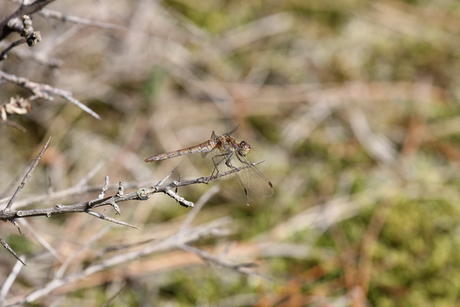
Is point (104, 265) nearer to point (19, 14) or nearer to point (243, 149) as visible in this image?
point (243, 149)

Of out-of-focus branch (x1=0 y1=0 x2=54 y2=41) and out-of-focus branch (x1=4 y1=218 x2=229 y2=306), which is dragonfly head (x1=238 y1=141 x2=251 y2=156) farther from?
out-of-focus branch (x1=0 y1=0 x2=54 y2=41)

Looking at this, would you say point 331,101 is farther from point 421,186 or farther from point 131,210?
point 131,210

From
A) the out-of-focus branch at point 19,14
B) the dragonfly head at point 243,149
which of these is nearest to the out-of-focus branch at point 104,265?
the dragonfly head at point 243,149

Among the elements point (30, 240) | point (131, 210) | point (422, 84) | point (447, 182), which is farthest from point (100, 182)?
point (422, 84)

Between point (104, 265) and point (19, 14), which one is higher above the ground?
point (19, 14)

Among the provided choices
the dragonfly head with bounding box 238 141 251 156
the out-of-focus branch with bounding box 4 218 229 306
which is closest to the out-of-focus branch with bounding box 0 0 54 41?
the out-of-focus branch with bounding box 4 218 229 306

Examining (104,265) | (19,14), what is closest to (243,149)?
(104,265)

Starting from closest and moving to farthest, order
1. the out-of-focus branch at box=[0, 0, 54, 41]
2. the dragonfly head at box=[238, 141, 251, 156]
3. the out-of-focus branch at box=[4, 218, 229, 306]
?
the out-of-focus branch at box=[0, 0, 54, 41] → the out-of-focus branch at box=[4, 218, 229, 306] → the dragonfly head at box=[238, 141, 251, 156]

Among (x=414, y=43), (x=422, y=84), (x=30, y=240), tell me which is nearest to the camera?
(x=30, y=240)

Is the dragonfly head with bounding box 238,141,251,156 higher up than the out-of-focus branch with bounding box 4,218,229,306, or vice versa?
the dragonfly head with bounding box 238,141,251,156

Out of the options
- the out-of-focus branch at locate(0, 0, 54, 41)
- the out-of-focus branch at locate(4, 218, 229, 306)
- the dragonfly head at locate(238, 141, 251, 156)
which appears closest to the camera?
the out-of-focus branch at locate(0, 0, 54, 41)

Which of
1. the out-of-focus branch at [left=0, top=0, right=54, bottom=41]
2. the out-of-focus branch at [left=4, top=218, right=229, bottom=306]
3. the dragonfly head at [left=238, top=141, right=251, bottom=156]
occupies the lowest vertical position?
the out-of-focus branch at [left=4, top=218, right=229, bottom=306]
